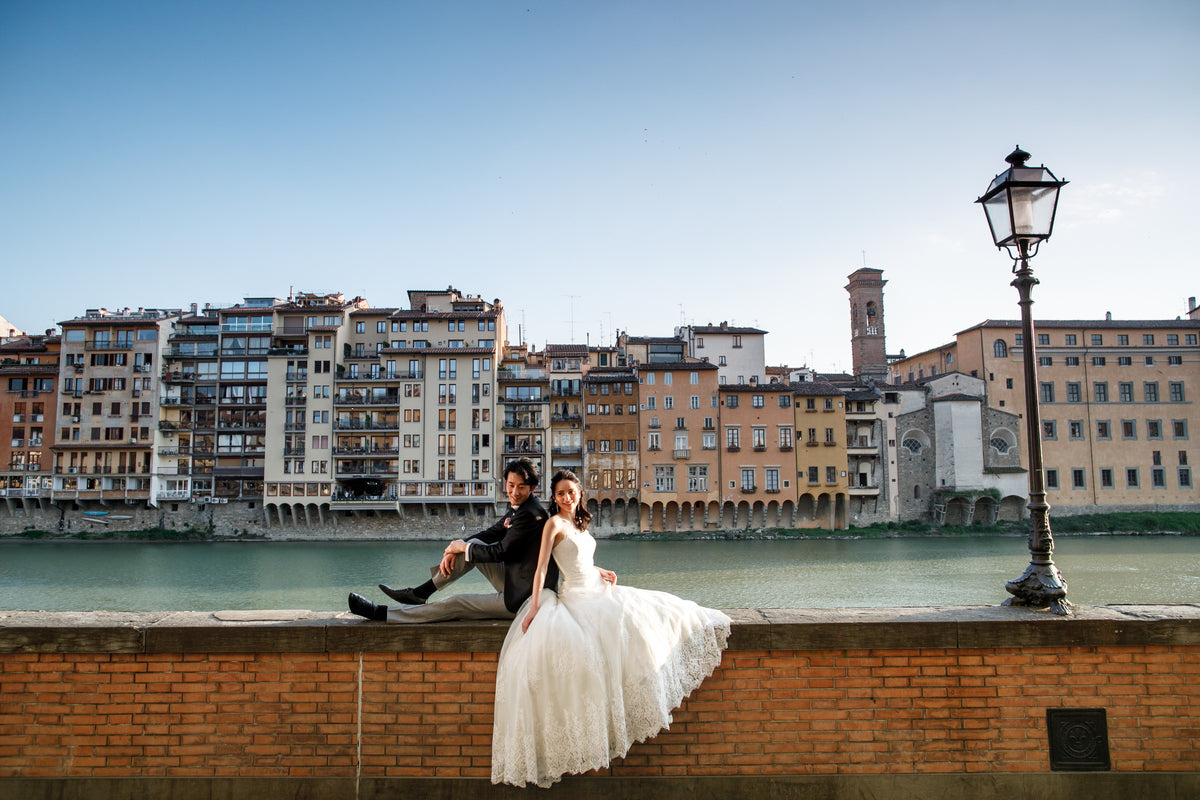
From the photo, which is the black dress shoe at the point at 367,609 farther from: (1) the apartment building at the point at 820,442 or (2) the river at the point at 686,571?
(1) the apartment building at the point at 820,442

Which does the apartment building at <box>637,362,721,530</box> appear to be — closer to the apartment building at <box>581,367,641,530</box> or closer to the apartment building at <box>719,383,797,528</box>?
the apartment building at <box>581,367,641,530</box>

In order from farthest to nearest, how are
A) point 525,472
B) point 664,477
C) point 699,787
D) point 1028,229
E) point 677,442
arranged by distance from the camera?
point 677,442, point 664,477, point 1028,229, point 525,472, point 699,787

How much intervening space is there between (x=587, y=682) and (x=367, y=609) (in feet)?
4.32

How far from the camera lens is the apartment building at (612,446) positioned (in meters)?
55.9

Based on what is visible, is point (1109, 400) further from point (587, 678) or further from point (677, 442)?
point (587, 678)

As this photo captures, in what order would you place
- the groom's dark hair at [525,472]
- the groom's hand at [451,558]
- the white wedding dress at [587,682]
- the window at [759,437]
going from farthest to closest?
the window at [759,437], the groom's dark hair at [525,472], the groom's hand at [451,558], the white wedding dress at [587,682]

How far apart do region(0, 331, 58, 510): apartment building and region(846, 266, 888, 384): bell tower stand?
64.1 meters

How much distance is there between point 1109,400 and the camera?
62000 mm

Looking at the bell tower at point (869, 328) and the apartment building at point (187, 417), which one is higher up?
the bell tower at point (869, 328)

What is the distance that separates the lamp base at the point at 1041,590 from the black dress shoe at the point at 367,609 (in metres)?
3.62

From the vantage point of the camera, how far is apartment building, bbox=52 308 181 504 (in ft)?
185

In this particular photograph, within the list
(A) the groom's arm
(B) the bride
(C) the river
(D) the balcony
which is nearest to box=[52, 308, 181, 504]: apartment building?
(C) the river

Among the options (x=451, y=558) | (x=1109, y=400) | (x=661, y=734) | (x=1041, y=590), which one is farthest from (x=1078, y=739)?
(x=1109, y=400)

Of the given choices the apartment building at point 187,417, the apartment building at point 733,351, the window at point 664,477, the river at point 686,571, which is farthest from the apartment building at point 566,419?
the apartment building at point 187,417
